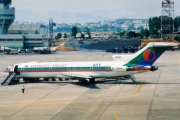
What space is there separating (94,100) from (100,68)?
640 inches

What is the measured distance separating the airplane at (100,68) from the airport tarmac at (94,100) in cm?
159

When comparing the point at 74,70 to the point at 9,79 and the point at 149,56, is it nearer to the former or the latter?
the point at 9,79

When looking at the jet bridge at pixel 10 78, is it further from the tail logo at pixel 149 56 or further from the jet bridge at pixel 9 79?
the tail logo at pixel 149 56

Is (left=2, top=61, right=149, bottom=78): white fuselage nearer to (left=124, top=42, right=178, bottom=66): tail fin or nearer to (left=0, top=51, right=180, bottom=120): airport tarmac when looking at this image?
(left=0, top=51, right=180, bottom=120): airport tarmac

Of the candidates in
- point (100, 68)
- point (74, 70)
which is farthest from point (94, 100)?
point (74, 70)

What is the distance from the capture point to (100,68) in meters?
71.8

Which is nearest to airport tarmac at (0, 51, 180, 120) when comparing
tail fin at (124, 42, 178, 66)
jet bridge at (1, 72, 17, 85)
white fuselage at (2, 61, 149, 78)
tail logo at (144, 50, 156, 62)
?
white fuselage at (2, 61, 149, 78)

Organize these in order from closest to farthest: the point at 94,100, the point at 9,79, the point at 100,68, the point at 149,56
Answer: the point at 94,100, the point at 149,56, the point at 100,68, the point at 9,79

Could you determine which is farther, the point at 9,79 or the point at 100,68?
the point at 9,79

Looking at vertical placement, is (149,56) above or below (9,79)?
above

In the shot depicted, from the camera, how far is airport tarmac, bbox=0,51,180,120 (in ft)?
153

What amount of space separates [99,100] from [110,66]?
15773mm


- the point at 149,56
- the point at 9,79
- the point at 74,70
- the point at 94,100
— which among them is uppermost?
the point at 149,56

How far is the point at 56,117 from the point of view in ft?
151
